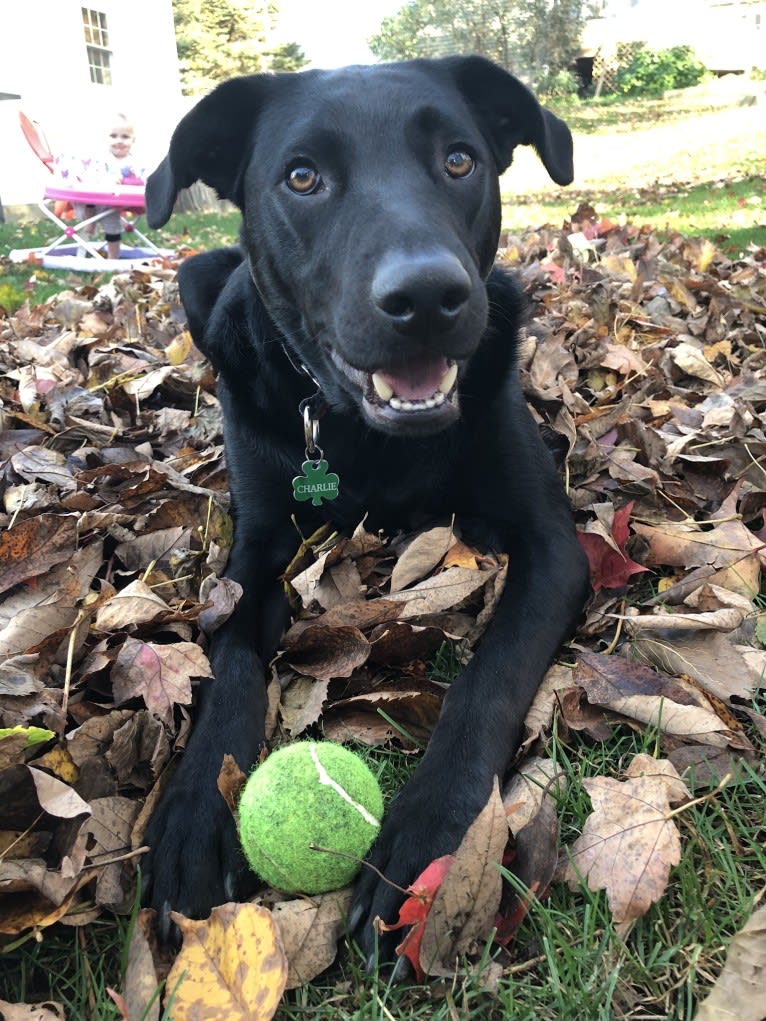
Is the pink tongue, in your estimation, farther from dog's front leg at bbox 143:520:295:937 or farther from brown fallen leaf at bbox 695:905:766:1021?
brown fallen leaf at bbox 695:905:766:1021

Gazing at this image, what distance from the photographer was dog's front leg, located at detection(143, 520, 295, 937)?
1.36 metres

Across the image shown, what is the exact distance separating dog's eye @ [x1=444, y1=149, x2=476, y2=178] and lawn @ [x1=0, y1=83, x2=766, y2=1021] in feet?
2.69

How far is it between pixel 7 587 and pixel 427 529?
1.01 metres

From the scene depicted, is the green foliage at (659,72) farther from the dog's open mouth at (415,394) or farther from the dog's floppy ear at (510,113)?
the dog's open mouth at (415,394)

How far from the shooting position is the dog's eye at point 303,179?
6.84 feet

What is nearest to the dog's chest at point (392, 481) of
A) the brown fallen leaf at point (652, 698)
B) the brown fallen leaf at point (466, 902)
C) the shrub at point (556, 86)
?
the brown fallen leaf at point (652, 698)

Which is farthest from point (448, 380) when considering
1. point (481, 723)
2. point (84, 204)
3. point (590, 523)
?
point (84, 204)

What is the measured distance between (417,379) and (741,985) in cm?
127

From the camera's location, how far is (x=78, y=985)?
121 cm

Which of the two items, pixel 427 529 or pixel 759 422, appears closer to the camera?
pixel 427 529

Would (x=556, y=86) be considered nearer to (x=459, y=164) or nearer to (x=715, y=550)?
(x=459, y=164)

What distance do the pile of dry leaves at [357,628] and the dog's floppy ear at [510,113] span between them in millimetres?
709

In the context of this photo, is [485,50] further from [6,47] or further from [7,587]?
[7,587]

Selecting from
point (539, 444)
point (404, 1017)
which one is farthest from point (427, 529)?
point (404, 1017)
